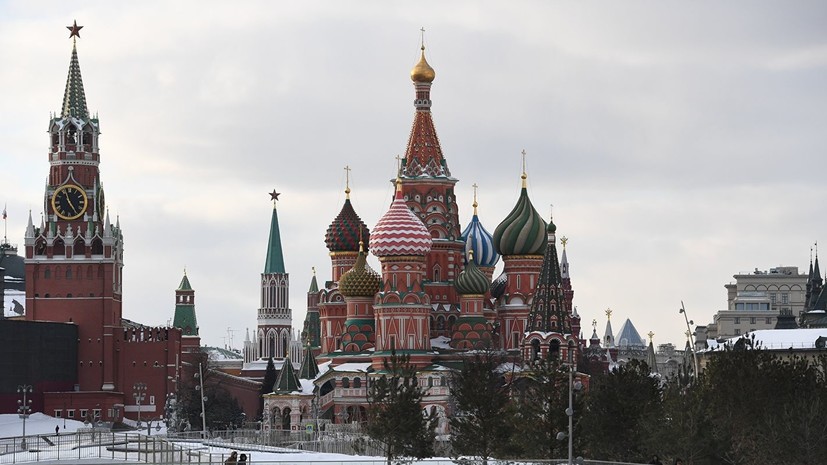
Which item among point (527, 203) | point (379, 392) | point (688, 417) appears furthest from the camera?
point (527, 203)

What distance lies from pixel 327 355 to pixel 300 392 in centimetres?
638

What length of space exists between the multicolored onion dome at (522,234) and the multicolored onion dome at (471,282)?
13.5 ft

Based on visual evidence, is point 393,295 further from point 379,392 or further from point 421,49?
point 379,392

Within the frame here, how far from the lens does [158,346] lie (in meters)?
156

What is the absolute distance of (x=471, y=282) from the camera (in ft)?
454

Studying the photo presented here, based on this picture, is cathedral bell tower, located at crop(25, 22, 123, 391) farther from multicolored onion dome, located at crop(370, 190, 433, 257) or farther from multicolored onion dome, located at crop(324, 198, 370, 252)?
multicolored onion dome, located at crop(370, 190, 433, 257)

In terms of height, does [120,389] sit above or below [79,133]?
below

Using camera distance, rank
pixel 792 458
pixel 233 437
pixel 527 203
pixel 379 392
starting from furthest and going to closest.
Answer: pixel 527 203 < pixel 233 437 < pixel 379 392 < pixel 792 458

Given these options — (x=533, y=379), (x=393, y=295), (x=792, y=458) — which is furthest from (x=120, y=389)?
(x=792, y=458)

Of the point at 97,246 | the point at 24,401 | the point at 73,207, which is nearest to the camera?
the point at 24,401

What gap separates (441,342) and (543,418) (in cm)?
6041

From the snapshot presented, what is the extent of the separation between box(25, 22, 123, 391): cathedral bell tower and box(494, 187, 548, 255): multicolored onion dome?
32.2m

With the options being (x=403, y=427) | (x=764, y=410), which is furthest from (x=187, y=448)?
(x=764, y=410)

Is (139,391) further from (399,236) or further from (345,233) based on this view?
(399,236)
